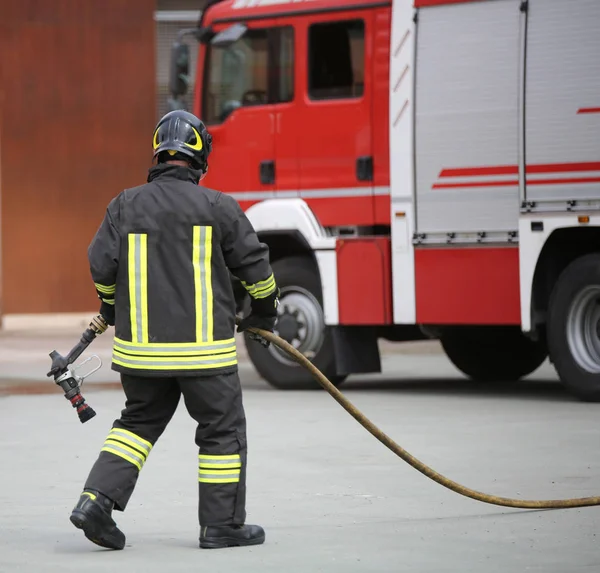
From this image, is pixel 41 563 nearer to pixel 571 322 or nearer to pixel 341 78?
pixel 571 322

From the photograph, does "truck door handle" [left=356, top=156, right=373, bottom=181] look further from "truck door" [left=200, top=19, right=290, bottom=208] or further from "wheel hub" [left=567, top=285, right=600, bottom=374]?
"wheel hub" [left=567, top=285, right=600, bottom=374]

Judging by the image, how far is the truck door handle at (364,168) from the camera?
527 inches

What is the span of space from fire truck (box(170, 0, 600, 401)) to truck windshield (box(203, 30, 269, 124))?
2cm

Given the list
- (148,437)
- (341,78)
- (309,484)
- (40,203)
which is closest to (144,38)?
(40,203)

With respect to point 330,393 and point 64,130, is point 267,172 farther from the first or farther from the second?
point 64,130

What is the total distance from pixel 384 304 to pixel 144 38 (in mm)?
10937

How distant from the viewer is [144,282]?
22.0 ft

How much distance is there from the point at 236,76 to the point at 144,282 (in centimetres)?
797

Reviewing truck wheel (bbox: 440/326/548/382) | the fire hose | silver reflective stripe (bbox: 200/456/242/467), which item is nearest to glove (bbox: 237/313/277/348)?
the fire hose

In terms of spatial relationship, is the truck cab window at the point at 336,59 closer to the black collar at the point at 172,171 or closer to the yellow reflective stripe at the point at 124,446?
the black collar at the point at 172,171

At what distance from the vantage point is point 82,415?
706 centimetres

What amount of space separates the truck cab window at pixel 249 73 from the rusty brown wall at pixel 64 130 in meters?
8.64

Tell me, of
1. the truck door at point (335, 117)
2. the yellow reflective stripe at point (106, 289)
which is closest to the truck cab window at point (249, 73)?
the truck door at point (335, 117)

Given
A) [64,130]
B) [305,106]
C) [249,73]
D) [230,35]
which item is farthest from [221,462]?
[64,130]
